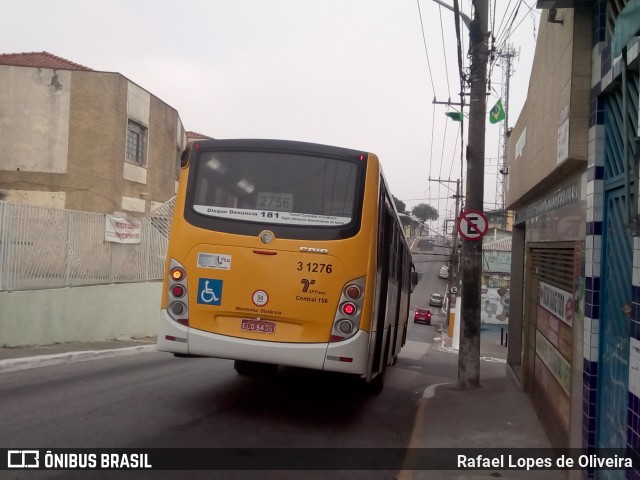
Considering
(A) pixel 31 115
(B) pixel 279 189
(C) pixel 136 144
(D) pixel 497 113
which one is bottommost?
(B) pixel 279 189

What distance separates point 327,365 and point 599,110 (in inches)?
142

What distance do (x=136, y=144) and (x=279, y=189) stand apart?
1932cm

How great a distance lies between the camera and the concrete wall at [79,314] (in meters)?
11.8

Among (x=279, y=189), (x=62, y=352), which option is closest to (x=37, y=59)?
(x=62, y=352)

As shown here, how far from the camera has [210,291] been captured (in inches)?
285

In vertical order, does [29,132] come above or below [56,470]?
above

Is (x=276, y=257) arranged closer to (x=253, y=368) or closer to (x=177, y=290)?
(x=177, y=290)

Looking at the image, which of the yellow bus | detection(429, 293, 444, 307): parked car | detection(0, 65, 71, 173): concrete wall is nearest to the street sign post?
the yellow bus

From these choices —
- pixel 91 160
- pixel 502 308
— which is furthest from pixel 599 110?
pixel 502 308

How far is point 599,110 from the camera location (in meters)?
5.58

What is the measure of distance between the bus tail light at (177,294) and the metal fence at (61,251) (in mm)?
5596

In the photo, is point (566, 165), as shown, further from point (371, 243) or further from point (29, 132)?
point (29, 132)

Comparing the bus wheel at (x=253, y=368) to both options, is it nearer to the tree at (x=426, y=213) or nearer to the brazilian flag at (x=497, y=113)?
the brazilian flag at (x=497, y=113)

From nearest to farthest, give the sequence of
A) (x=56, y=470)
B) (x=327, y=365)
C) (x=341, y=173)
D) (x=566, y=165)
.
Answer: (x=56, y=470) → (x=566, y=165) → (x=327, y=365) → (x=341, y=173)
